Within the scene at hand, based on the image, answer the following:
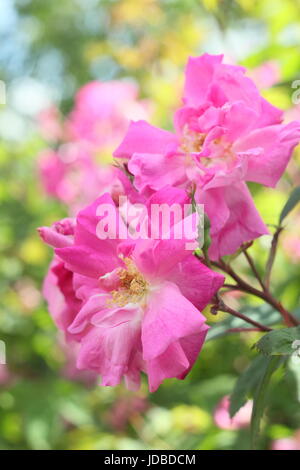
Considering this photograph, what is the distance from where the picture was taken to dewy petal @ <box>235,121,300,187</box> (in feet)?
2.49

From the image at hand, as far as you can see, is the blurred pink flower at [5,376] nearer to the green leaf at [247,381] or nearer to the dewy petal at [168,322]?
the green leaf at [247,381]

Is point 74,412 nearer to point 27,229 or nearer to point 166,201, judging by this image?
point 27,229

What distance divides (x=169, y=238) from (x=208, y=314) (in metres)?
0.92

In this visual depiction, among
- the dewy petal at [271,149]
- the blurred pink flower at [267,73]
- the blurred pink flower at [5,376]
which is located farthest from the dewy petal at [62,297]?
the blurred pink flower at [5,376]

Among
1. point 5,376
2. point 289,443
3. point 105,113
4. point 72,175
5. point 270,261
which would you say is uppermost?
point 105,113

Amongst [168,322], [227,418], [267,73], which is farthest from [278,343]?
[267,73]

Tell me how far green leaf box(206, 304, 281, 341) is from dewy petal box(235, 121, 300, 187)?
0.22 m

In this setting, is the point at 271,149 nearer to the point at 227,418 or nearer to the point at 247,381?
the point at 247,381

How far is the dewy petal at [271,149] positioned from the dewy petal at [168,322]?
0.62 ft

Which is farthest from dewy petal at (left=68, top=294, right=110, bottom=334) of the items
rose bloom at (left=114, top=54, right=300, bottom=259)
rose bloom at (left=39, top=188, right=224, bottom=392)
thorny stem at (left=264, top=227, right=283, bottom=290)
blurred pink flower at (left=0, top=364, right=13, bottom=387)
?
blurred pink flower at (left=0, top=364, right=13, bottom=387)

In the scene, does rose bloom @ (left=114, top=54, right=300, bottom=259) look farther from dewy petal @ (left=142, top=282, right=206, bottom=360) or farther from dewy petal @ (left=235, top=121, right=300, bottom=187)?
dewy petal @ (left=142, top=282, right=206, bottom=360)

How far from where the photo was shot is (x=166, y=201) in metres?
0.69

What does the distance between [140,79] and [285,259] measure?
57.7 inches

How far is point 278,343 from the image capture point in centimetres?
67
